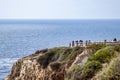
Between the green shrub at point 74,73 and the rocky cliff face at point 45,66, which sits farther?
the rocky cliff face at point 45,66

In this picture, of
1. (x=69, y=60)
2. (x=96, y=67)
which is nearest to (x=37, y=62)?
(x=69, y=60)

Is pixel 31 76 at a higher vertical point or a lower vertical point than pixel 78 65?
lower

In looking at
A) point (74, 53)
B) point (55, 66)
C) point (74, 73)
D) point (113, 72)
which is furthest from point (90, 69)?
point (74, 53)

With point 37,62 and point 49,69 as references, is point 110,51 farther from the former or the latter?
point 37,62

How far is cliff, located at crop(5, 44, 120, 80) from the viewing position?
83.7 feet

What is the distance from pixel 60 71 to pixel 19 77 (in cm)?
802

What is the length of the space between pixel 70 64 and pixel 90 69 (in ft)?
23.1

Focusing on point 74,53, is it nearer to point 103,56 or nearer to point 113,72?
point 103,56

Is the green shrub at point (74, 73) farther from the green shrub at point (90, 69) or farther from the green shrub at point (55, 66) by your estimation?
the green shrub at point (55, 66)

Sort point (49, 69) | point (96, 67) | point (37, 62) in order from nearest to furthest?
point (96, 67), point (49, 69), point (37, 62)

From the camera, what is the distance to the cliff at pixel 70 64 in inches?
1005

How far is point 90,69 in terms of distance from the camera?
25.5 meters

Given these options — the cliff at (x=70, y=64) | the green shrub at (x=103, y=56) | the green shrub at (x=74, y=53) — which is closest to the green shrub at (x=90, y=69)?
the cliff at (x=70, y=64)

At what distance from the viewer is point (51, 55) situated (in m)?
39.0
